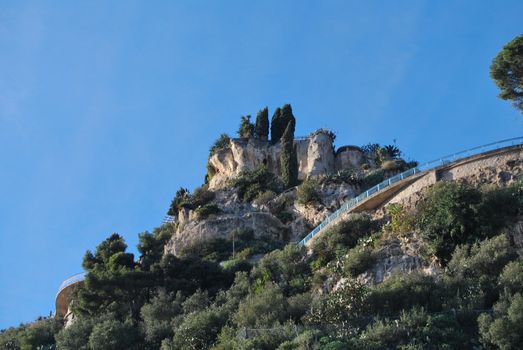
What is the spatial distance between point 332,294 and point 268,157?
3011 centimetres

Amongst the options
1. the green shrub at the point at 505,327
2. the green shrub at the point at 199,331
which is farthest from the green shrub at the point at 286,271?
the green shrub at the point at 505,327

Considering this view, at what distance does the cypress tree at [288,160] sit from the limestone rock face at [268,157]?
1.47 m

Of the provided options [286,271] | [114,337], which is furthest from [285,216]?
[114,337]

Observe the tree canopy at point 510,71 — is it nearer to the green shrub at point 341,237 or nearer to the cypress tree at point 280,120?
the green shrub at point 341,237

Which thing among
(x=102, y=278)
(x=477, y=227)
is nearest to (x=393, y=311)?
(x=477, y=227)

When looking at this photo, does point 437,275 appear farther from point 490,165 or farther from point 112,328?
point 112,328

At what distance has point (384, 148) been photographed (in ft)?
198

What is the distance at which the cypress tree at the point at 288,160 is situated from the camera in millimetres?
55125

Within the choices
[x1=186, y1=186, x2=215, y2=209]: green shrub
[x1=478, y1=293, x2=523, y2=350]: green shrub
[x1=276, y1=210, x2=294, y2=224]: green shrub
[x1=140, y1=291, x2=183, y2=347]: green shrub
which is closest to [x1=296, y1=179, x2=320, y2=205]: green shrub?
[x1=276, y1=210, x2=294, y2=224]: green shrub

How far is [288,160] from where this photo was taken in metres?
55.9

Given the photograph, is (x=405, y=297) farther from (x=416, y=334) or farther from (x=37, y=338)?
(x=37, y=338)

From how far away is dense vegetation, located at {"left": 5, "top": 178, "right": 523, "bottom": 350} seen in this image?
2672cm

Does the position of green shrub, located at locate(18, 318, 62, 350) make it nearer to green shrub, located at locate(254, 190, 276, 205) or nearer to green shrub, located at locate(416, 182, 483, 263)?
green shrub, located at locate(254, 190, 276, 205)

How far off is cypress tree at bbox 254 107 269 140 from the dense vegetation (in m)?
19.0
